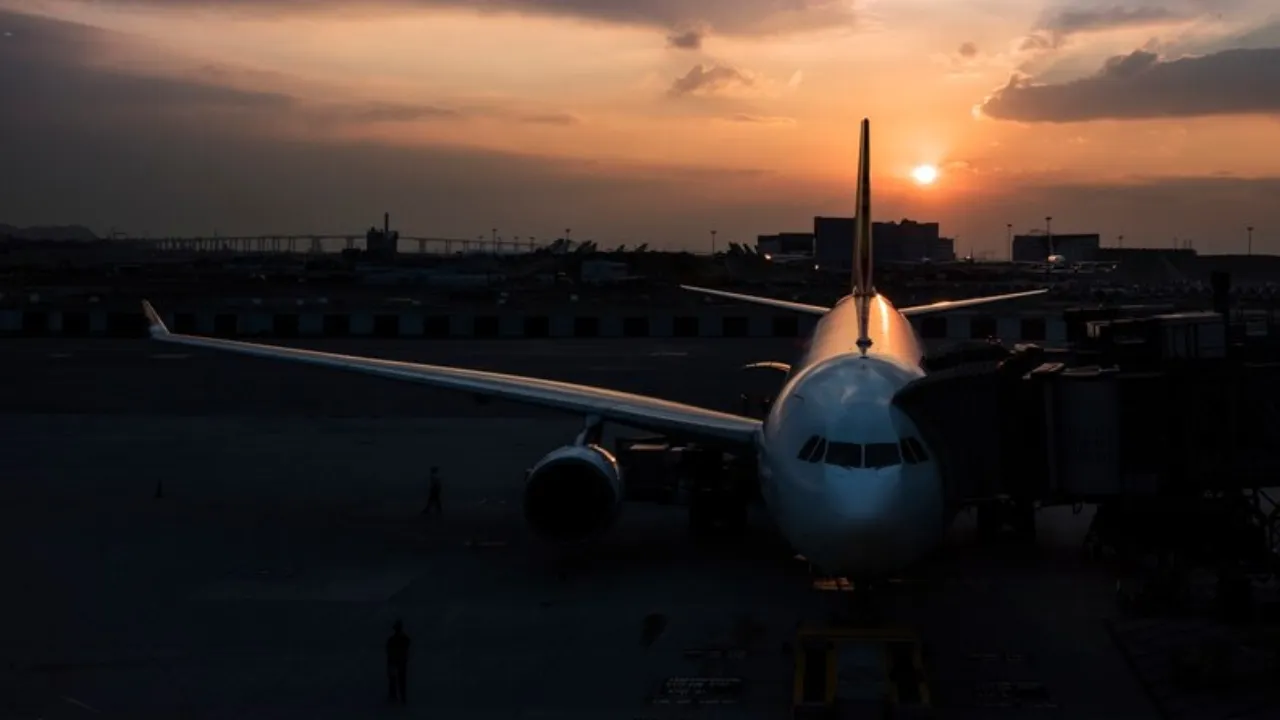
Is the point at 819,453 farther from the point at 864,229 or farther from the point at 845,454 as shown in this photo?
the point at 864,229

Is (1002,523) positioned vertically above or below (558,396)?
below

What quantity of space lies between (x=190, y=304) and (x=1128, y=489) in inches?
4243

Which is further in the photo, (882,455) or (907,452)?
(907,452)

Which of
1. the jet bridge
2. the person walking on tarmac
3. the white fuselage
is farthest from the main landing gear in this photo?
the jet bridge

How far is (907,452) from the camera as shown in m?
15.9

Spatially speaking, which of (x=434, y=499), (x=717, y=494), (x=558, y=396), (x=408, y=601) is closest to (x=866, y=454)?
(x=408, y=601)

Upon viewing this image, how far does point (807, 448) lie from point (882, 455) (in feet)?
3.32

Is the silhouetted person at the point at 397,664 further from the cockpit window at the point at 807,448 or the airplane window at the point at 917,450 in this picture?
the airplane window at the point at 917,450

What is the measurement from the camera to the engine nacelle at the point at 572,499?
21.6 m

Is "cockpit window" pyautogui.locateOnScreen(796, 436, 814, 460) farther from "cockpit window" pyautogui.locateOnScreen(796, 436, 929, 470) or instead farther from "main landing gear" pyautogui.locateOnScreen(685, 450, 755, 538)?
"main landing gear" pyautogui.locateOnScreen(685, 450, 755, 538)

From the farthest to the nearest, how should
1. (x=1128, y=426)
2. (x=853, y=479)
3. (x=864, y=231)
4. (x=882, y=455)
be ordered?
(x=864, y=231)
(x=1128, y=426)
(x=882, y=455)
(x=853, y=479)

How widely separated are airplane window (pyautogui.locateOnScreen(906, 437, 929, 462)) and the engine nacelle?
22.1 ft

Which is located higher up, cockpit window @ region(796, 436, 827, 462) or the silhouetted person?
cockpit window @ region(796, 436, 827, 462)

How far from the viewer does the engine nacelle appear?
850 inches
